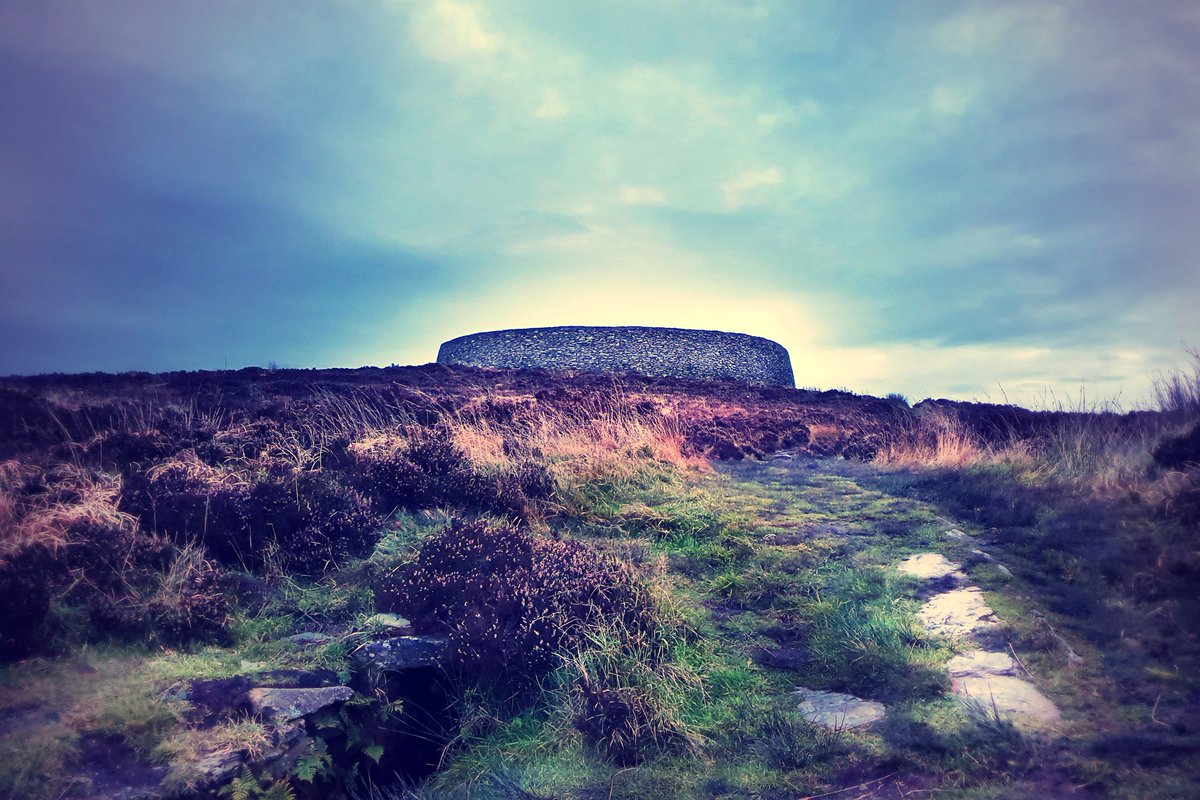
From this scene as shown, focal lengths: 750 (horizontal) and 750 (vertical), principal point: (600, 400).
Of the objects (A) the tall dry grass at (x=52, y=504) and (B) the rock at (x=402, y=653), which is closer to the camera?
(B) the rock at (x=402, y=653)

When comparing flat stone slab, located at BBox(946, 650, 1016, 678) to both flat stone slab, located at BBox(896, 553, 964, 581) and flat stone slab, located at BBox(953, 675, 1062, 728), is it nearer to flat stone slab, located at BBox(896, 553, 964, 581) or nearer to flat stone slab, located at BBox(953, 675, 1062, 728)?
flat stone slab, located at BBox(953, 675, 1062, 728)

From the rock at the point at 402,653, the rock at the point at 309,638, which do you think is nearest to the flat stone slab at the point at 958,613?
the rock at the point at 402,653

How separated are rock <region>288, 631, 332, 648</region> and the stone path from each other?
4382 mm

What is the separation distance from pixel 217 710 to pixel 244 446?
15.7 ft

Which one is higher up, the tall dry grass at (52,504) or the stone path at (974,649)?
the tall dry grass at (52,504)

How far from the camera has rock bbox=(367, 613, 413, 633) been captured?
562 cm

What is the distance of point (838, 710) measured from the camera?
453 cm

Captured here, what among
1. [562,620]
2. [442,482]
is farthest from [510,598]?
[442,482]

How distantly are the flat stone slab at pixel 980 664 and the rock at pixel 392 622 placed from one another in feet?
12.4

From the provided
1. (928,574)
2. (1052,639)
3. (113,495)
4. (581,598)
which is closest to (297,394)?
(113,495)

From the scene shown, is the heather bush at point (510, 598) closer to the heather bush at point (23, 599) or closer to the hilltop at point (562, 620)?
the hilltop at point (562, 620)

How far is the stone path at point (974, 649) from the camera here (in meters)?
4.27

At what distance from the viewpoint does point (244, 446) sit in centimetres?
867

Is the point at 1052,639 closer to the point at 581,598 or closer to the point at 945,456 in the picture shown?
the point at 581,598
